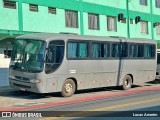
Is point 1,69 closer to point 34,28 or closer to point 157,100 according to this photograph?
point 34,28

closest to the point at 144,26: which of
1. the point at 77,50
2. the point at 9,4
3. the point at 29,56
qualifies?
the point at 9,4

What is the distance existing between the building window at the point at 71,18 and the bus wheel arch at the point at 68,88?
12.3 meters

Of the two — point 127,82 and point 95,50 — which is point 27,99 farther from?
point 127,82

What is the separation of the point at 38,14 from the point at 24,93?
32.2ft

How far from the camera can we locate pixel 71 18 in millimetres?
30328

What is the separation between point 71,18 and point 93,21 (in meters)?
2.92

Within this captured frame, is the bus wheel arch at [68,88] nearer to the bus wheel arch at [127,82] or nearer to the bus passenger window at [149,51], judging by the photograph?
the bus wheel arch at [127,82]

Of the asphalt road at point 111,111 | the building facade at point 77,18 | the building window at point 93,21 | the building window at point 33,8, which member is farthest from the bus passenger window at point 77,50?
Answer: the building window at point 93,21

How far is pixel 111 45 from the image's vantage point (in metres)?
20.5

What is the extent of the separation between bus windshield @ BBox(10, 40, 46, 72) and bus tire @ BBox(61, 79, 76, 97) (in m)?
1.72

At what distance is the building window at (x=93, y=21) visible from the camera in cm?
3225

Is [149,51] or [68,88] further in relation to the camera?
[149,51]

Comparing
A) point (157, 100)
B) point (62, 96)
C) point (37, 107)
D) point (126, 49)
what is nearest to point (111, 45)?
point (126, 49)

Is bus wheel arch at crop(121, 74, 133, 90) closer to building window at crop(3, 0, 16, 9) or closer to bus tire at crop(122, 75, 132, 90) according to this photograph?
bus tire at crop(122, 75, 132, 90)
